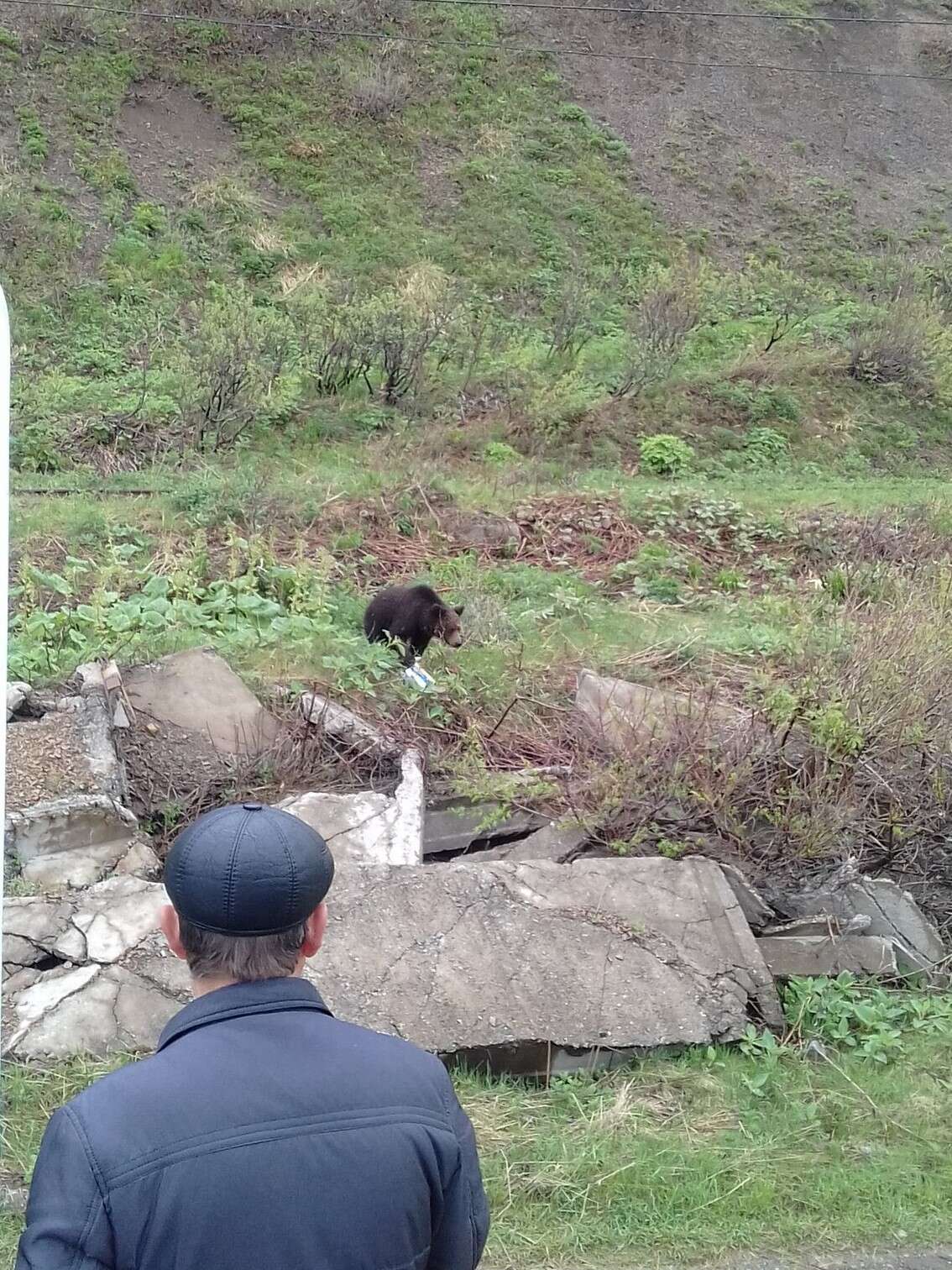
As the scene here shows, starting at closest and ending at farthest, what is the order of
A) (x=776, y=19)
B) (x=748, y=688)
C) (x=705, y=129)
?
1. (x=748, y=688)
2. (x=705, y=129)
3. (x=776, y=19)

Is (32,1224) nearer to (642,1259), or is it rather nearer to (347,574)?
(642,1259)

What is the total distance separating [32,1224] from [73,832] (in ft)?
12.6

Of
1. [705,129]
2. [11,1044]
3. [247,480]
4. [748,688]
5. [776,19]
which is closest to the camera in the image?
[11,1044]

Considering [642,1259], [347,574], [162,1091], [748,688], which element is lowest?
[347,574]

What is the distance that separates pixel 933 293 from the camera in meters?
23.8

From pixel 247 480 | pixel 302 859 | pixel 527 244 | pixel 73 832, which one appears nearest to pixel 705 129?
pixel 527 244

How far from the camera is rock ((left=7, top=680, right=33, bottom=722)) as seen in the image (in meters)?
6.16

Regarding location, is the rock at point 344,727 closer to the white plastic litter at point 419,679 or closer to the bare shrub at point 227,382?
the white plastic litter at point 419,679

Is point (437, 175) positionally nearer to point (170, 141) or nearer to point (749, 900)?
point (170, 141)

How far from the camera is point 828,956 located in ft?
16.7

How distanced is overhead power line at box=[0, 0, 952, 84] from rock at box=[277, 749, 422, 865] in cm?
2681

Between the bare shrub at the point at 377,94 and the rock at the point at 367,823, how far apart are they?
83.0 ft

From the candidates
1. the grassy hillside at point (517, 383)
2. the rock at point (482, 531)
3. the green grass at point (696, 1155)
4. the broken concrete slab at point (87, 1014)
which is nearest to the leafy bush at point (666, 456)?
the grassy hillside at point (517, 383)

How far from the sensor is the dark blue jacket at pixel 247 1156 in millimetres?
1543
